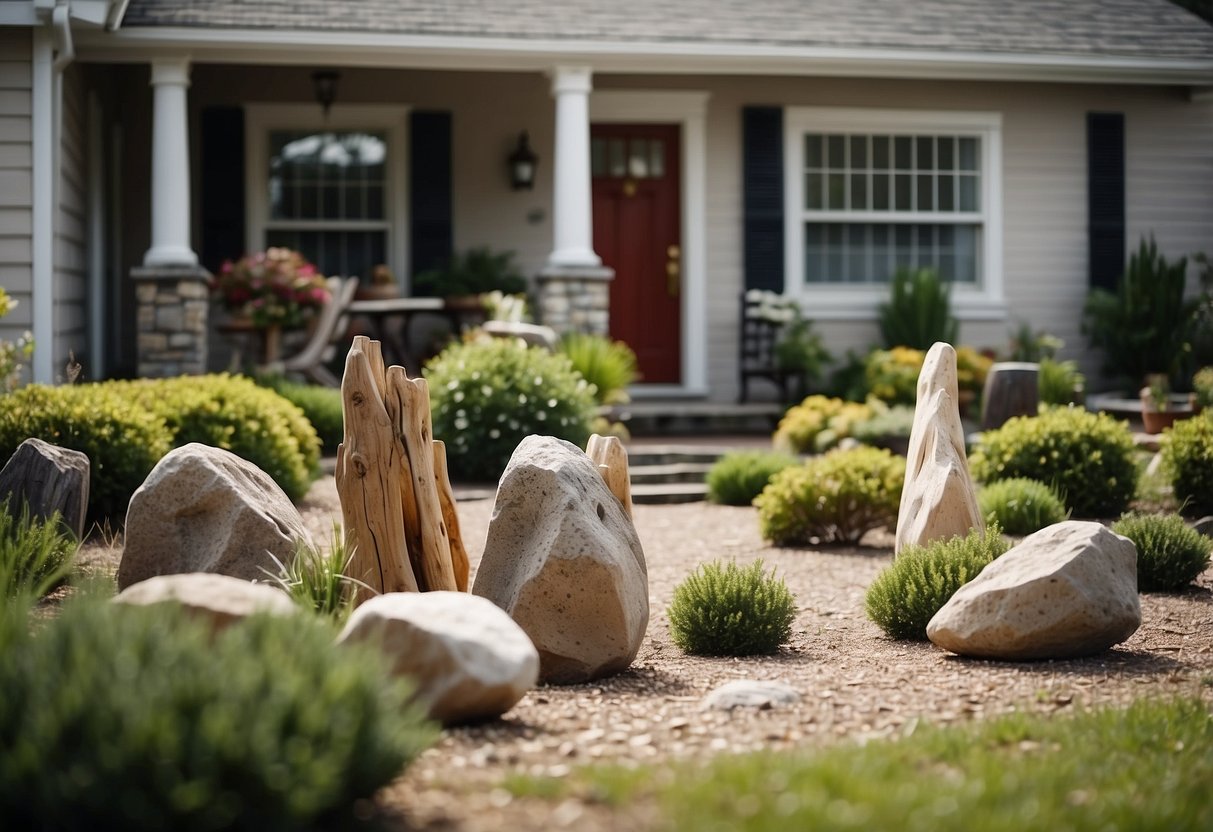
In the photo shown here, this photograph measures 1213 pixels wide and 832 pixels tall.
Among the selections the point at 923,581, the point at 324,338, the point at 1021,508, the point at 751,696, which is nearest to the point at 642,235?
the point at 324,338

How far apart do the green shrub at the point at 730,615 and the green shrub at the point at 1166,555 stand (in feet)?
6.23

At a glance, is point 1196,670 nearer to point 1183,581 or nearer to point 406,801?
point 1183,581

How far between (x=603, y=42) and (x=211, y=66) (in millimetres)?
3778

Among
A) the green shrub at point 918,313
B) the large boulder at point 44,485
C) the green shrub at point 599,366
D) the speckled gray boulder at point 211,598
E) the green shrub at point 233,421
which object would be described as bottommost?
the speckled gray boulder at point 211,598

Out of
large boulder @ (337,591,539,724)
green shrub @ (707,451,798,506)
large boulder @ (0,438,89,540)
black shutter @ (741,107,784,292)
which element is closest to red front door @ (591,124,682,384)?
black shutter @ (741,107,784,292)

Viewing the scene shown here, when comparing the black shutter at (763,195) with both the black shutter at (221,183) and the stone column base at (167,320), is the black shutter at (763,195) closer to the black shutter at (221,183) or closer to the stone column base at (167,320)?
the black shutter at (221,183)

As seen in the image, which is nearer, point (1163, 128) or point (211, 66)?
point (211, 66)

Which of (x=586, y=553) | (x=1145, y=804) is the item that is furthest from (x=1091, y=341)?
(x=1145, y=804)

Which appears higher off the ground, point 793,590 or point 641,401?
point 641,401

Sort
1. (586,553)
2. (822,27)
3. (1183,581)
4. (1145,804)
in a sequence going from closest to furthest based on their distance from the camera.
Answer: (1145,804) < (586,553) < (1183,581) < (822,27)

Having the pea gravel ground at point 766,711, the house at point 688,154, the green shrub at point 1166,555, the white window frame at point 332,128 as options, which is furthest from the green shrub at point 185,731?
the white window frame at point 332,128

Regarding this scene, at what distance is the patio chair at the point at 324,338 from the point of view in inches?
425

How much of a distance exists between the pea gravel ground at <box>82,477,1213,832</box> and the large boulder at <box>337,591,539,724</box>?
0.11 metres

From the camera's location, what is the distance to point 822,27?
1233cm
